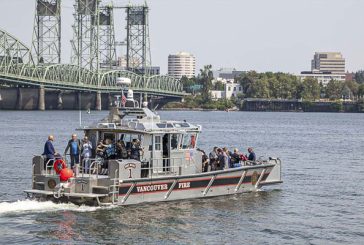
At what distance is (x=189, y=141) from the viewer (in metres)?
32.9

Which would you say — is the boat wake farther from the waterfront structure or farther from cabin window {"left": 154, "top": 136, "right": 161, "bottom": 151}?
the waterfront structure

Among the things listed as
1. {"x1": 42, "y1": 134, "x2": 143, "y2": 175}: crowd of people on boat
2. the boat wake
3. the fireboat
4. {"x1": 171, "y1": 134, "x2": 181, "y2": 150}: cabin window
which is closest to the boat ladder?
the fireboat

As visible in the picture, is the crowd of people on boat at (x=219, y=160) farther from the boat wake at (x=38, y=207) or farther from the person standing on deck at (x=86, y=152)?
the boat wake at (x=38, y=207)

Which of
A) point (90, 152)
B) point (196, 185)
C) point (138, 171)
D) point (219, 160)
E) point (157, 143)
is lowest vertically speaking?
point (196, 185)

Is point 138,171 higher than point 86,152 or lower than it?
lower

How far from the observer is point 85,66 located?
19288cm

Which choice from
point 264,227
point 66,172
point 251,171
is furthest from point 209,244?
point 251,171

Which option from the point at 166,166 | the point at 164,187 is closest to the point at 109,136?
the point at 166,166

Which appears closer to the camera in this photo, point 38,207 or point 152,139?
point 38,207

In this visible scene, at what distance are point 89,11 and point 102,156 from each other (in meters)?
157

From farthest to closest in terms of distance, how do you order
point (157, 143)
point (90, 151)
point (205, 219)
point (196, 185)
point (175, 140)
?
point (196, 185), point (175, 140), point (157, 143), point (90, 151), point (205, 219)

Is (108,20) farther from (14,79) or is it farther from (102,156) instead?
(102,156)

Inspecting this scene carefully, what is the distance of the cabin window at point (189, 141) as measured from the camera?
3266cm

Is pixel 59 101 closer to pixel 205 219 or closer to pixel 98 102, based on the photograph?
pixel 98 102
